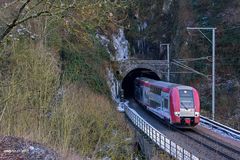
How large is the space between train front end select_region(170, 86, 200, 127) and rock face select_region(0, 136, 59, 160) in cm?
1646

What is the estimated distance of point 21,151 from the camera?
703cm

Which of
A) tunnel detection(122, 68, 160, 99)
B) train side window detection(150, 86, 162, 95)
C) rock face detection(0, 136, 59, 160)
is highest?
rock face detection(0, 136, 59, 160)

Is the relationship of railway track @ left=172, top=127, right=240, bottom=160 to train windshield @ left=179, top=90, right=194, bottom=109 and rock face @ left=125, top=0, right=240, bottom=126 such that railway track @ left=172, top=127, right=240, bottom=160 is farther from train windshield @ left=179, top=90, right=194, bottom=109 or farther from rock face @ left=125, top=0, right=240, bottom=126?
rock face @ left=125, top=0, right=240, bottom=126

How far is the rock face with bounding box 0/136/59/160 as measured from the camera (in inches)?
266

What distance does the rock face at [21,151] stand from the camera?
6758mm

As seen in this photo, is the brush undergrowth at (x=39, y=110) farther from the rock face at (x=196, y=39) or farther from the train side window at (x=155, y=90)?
the train side window at (x=155, y=90)

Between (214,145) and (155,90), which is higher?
(155,90)

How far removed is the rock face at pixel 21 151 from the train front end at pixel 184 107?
16.5 metres

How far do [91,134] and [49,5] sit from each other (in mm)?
7380

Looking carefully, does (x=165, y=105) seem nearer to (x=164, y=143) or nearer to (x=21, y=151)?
(x=164, y=143)

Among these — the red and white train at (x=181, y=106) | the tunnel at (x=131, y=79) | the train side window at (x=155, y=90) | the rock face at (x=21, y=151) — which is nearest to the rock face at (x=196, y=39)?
the tunnel at (x=131, y=79)

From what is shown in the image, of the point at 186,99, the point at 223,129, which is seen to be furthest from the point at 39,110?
the point at 186,99

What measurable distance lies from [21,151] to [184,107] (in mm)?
17529

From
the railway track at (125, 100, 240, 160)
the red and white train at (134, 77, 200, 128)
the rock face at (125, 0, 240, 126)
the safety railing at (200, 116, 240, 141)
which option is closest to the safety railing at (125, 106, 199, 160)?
the railway track at (125, 100, 240, 160)
